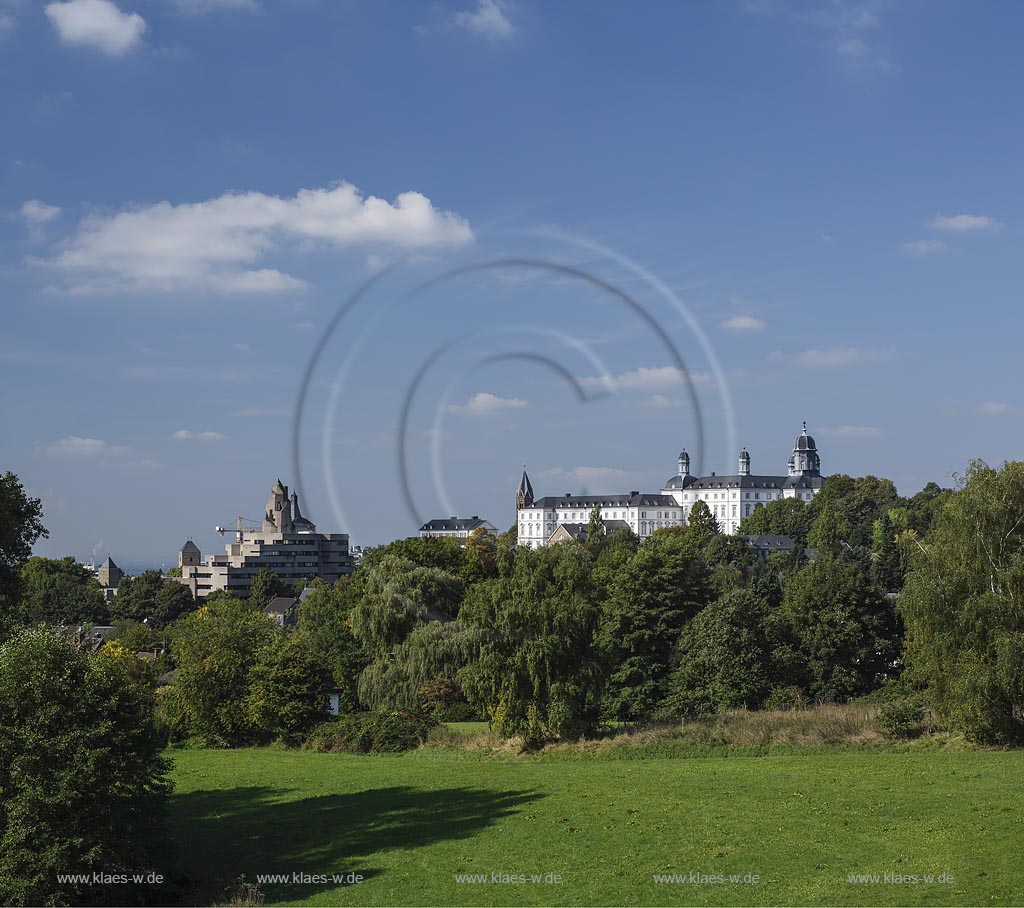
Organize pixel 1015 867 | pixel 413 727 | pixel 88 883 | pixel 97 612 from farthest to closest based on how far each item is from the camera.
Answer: pixel 97 612 < pixel 413 727 < pixel 88 883 < pixel 1015 867

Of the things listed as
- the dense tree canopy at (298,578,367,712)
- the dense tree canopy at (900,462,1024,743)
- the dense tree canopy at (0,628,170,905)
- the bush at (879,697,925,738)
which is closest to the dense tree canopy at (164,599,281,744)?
the dense tree canopy at (298,578,367,712)

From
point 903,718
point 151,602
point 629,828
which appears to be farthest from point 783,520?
point 629,828

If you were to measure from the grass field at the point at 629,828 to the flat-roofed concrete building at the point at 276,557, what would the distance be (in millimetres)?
117418

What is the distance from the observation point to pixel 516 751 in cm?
3822

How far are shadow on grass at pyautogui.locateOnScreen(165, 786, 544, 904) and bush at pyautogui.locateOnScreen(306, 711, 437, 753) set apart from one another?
901cm

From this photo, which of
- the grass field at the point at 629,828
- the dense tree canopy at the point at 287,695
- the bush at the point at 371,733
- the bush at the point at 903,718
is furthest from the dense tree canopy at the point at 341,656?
the bush at the point at 903,718

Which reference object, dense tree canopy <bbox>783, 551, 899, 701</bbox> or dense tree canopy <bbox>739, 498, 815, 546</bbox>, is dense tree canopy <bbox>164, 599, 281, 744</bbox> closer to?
dense tree canopy <bbox>783, 551, 899, 701</bbox>

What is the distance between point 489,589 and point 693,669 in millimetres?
11625

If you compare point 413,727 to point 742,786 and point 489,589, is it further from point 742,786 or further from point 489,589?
point 742,786

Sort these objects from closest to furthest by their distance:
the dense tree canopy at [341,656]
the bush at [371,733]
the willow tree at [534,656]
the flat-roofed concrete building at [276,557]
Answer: the willow tree at [534,656] < the bush at [371,733] < the dense tree canopy at [341,656] < the flat-roofed concrete building at [276,557]

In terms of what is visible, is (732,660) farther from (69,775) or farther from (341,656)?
(69,775)

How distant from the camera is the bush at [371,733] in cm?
4188

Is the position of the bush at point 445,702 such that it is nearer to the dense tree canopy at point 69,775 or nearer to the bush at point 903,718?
the bush at point 903,718

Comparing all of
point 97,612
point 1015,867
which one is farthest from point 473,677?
Answer: point 97,612
